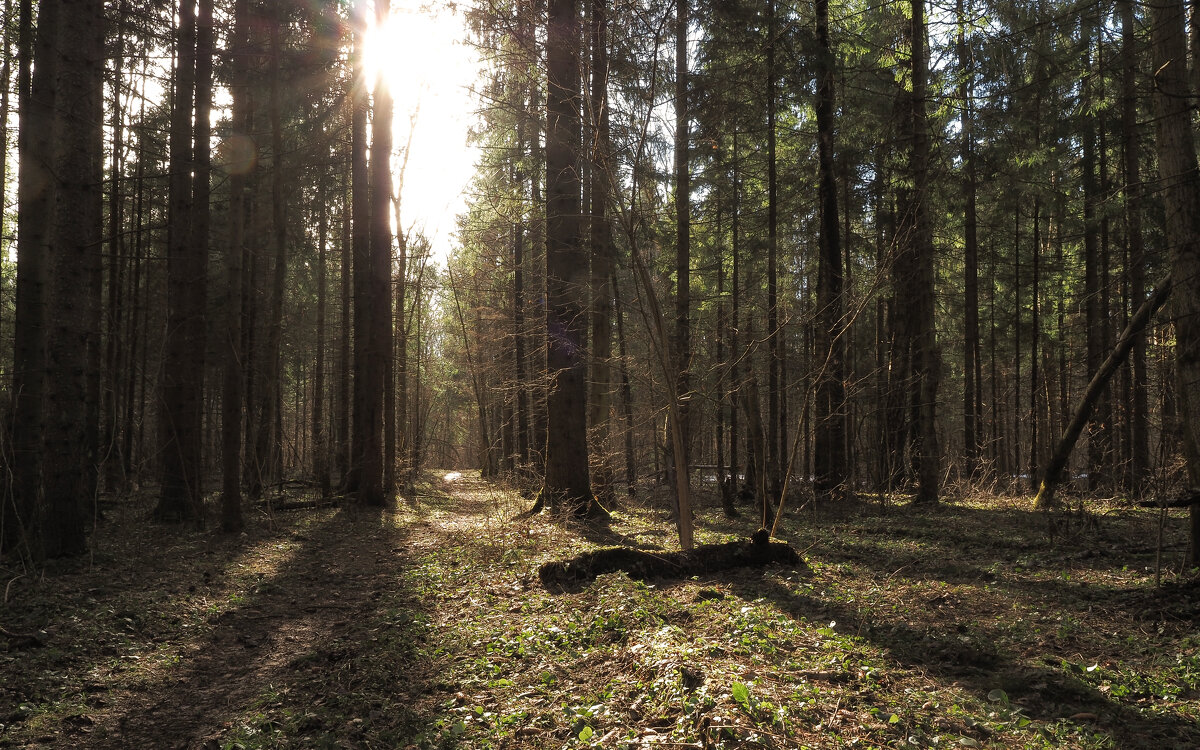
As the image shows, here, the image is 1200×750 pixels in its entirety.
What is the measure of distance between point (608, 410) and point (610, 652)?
39.5 ft

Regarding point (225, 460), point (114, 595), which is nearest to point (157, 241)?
point (225, 460)

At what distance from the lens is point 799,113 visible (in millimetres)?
17516

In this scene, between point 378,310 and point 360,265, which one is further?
point 360,265

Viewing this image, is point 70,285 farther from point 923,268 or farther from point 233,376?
point 923,268

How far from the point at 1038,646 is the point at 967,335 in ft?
48.0

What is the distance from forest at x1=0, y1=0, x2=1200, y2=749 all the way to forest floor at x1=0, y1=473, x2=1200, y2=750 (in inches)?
1.7

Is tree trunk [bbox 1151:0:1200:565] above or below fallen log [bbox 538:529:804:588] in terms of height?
above

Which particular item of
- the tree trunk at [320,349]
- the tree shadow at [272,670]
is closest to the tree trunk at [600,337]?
the tree shadow at [272,670]

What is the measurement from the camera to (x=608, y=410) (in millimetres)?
17172

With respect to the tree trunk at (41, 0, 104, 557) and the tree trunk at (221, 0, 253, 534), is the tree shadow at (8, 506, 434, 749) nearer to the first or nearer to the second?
the tree trunk at (41, 0, 104, 557)

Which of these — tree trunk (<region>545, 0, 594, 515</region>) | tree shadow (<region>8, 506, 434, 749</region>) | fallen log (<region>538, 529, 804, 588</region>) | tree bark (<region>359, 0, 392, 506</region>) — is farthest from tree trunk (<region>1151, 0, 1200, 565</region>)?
tree bark (<region>359, 0, 392, 506</region>)

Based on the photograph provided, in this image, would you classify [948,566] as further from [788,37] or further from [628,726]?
[788,37]

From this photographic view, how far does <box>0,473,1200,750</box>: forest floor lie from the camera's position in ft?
12.7

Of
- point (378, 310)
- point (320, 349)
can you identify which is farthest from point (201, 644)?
point (320, 349)
